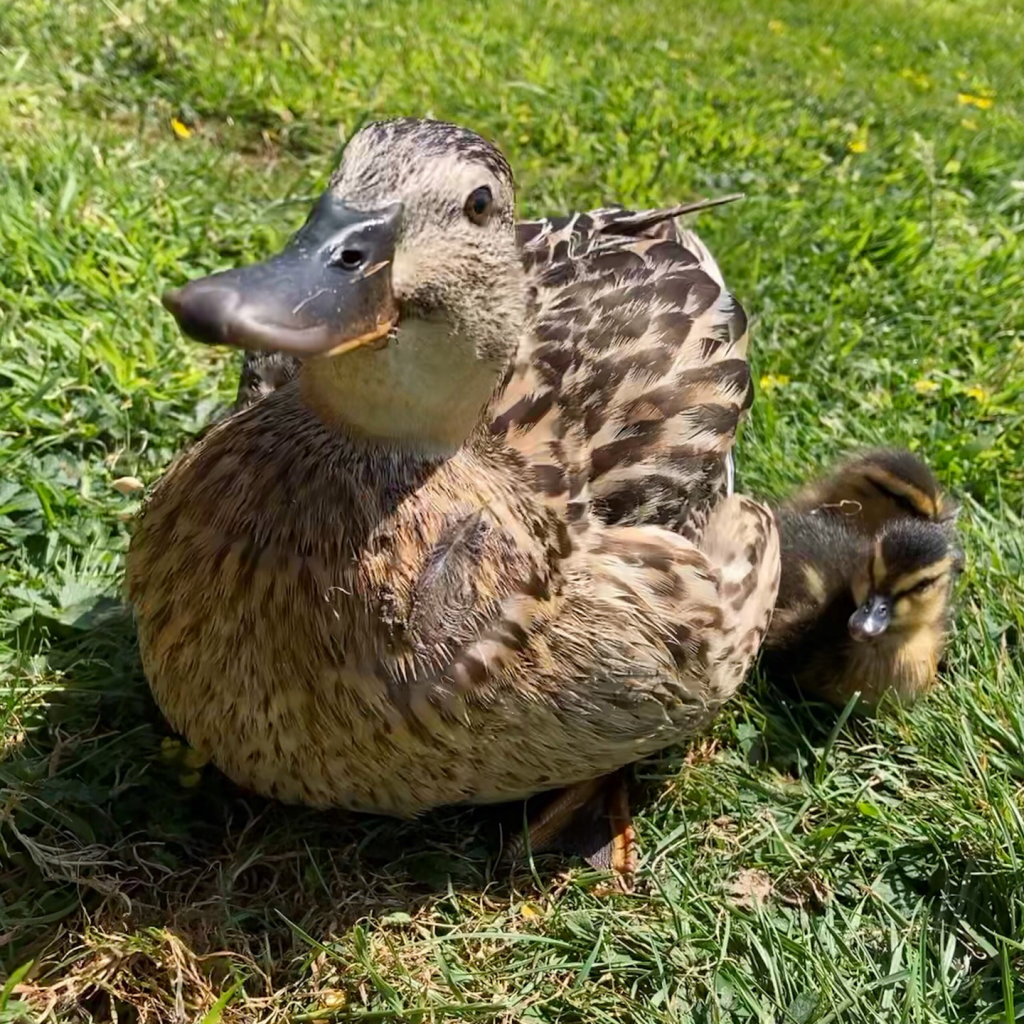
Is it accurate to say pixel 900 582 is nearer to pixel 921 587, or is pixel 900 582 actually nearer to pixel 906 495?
pixel 921 587

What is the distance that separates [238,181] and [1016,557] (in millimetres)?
2492

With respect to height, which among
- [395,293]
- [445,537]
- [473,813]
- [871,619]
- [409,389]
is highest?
[395,293]

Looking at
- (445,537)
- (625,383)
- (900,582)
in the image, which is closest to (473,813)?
(445,537)

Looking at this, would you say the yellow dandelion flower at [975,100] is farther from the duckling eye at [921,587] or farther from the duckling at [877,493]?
the duckling eye at [921,587]

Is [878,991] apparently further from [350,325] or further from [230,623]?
[350,325]

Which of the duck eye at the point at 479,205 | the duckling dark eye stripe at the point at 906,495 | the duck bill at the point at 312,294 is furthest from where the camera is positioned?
the duckling dark eye stripe at the point at 906,495

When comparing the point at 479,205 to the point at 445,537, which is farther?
the point at 445,537

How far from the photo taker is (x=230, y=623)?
5.25 ft

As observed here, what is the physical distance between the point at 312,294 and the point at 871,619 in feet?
4.68

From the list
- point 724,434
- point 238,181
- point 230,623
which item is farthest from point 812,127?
point 230,623

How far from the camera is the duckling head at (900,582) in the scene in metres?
2.17

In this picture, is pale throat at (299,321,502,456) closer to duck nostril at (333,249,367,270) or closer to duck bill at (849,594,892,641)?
duck nostril at (333,249,367,270)

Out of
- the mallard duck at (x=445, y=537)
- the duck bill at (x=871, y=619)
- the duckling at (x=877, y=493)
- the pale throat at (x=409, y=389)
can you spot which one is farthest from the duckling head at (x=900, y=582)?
the pale throat at (x=409, y=389)

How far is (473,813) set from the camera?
2041 millimetres
